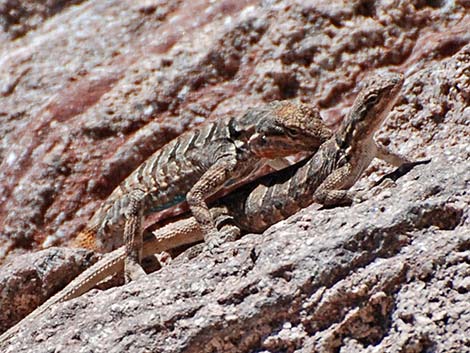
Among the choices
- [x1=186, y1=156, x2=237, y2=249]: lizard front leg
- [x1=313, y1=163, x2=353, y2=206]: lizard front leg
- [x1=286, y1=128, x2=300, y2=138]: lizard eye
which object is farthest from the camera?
[x1=286, y1=128, x2=300, y2=138]: lizard eye

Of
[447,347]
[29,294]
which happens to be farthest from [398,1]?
[447,347]

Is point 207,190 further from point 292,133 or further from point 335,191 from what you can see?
point 335,191

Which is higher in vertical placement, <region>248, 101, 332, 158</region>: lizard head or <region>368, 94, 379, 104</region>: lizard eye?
<region>368, 94, 379, 104</region>: lizard eye

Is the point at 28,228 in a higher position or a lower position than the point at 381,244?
lower

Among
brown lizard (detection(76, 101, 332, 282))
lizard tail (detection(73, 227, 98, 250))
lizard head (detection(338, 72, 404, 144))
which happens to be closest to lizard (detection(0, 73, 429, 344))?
lizard head (detection(338, 72, 404, 144))

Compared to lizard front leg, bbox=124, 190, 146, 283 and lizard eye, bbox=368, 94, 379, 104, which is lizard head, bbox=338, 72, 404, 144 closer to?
lizard eye, bbox=368, 94, 379, 104

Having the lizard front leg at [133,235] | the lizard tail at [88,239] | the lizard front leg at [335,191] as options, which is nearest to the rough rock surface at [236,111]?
the lizard front leg at [335,191]

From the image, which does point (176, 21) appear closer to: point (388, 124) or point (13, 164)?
point (13, 164)
